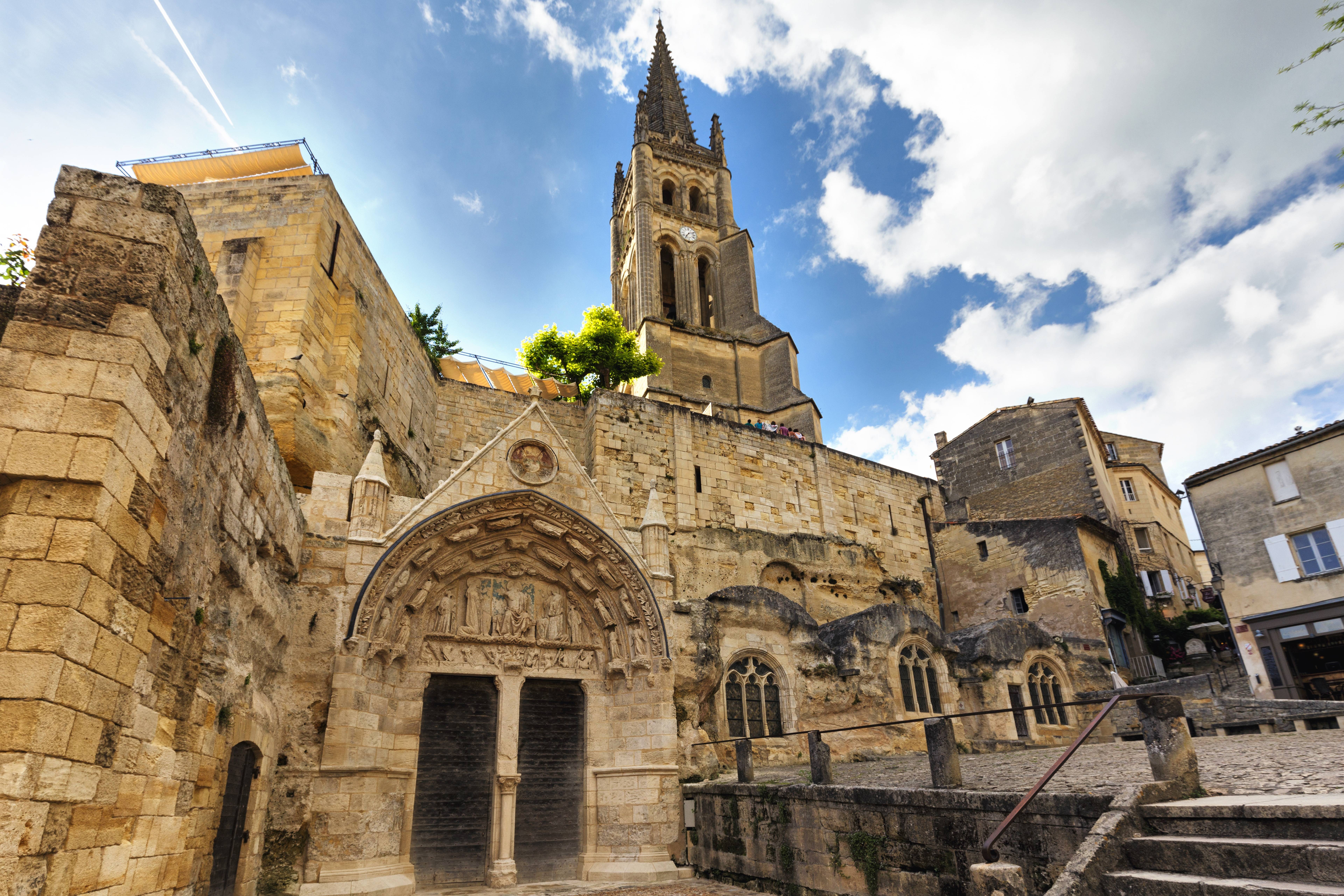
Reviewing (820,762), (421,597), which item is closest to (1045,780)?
(820,762)

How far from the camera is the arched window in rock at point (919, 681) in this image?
1472cm

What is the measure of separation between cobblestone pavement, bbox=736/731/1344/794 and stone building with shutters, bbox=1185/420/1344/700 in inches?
249

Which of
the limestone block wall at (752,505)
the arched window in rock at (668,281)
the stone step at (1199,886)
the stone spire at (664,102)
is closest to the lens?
the stone step at (1199,886)

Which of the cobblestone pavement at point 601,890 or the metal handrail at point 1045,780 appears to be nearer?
the metal handrail at point 1045,780

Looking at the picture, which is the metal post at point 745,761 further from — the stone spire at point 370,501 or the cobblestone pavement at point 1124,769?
the stone spire at point 370,501

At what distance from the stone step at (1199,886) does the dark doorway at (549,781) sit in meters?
7.95

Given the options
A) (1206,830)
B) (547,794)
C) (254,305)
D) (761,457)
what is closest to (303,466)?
(254,305)

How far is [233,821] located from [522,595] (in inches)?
199

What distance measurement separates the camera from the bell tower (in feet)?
108

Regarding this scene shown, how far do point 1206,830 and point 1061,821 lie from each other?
1.09 m

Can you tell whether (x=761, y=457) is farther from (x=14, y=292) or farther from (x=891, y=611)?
(x=14, y=292)

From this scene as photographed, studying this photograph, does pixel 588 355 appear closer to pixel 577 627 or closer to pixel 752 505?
pixel 752 505

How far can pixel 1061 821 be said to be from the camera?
5848mm

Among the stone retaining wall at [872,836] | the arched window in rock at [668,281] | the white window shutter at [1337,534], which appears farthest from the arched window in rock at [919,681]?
the arched window in rock at [668,281]
